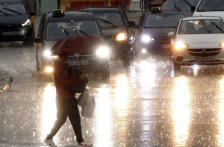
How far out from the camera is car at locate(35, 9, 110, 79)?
18.0 meters

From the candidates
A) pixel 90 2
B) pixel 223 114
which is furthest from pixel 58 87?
pixel 90 2

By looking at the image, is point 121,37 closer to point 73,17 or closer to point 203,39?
point 73,17

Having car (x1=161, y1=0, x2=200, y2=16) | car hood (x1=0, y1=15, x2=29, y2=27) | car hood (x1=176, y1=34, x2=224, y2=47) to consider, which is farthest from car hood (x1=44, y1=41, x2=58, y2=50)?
car (x1=161, y1=0, x2=200, y2=16)

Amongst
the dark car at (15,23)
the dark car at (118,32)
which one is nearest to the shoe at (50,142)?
the dark car at (118,32)

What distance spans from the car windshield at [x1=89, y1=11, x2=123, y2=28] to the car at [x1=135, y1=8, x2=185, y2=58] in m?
1.54

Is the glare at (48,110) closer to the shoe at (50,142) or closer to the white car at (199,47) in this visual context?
the shoe at (50,142)

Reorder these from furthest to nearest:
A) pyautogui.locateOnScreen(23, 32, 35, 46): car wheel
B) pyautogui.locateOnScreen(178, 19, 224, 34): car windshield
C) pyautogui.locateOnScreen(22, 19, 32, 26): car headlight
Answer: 1. pyautogui.locateOnScreen(23, 32, 35, 46): car wheel
2. pyautogui.locateOnScreen(22, 19, 32, 26): car headlight
3. pyautogui.locateOnScreen(178, 19, 224, 34): car windshield

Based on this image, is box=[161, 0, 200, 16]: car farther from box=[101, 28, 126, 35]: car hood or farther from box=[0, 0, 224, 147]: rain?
box=[0, 0, 224, 147]: rain

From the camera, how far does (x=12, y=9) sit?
3059 centimetres

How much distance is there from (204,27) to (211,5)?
13.2ft

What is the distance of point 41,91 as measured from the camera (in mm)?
15516

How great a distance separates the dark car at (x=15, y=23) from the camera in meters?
29.2

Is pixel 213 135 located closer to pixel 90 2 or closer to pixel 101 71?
pixel 101 71

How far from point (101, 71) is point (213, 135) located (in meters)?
8.30
